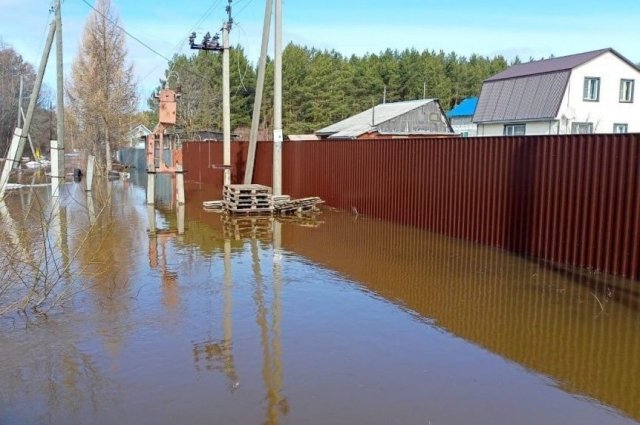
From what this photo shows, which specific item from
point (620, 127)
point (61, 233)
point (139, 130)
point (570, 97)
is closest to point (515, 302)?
point (61, 233)

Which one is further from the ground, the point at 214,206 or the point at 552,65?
the point at 552,65

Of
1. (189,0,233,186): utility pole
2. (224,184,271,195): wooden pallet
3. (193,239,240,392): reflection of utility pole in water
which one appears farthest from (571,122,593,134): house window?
(193,239,240,392): reflection of utility pole in water

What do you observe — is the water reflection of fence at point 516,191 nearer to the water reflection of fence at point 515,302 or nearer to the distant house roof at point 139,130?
the water reflection of fence at point 515,302

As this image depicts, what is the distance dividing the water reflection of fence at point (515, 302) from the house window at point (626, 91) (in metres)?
29.6

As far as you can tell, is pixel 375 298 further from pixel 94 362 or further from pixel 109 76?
pixel 109 76

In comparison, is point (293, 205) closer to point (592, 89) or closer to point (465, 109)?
point (592, 89)

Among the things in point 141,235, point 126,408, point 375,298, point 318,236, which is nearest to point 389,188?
point 318,236

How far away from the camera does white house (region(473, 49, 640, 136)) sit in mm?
33438

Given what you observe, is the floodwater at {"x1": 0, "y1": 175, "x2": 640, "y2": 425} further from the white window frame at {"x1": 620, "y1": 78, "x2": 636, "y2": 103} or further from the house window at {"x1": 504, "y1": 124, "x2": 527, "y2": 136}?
the white window frame at {"x1": 620, "y1": 78, "x2": 636, "y2": 103}

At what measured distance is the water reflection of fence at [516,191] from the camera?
335 inches

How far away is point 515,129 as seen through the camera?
120 feet

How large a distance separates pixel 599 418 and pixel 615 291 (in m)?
3.93

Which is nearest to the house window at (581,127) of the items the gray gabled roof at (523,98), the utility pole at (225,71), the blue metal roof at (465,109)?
the gray gabled roof at (523,98)

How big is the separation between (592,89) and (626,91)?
3.24 m
